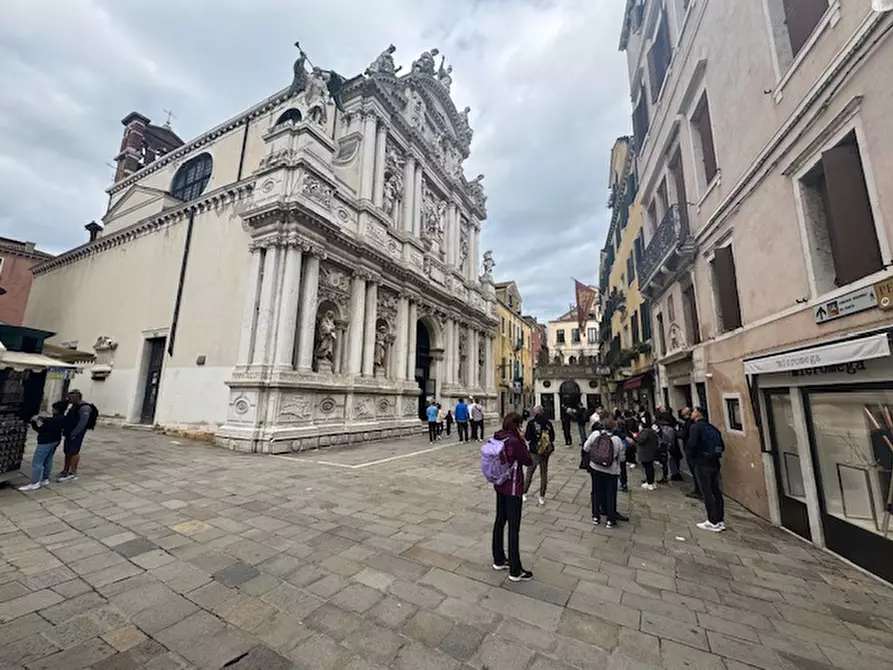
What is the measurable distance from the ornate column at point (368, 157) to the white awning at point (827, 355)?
542 inches

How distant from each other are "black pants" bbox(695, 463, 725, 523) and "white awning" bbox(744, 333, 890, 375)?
156cm

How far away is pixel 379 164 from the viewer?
52.6 feet

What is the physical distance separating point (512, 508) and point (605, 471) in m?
2.26

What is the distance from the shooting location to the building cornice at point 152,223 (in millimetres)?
14062

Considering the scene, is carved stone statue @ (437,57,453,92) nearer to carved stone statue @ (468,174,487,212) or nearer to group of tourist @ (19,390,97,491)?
carved stone statue @ (468,174,487,212)

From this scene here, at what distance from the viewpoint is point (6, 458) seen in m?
5.93

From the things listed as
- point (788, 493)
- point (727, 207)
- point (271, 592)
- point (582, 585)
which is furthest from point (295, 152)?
point (788, 493)

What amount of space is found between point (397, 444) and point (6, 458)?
8.98m

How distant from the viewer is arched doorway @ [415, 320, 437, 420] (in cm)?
1995

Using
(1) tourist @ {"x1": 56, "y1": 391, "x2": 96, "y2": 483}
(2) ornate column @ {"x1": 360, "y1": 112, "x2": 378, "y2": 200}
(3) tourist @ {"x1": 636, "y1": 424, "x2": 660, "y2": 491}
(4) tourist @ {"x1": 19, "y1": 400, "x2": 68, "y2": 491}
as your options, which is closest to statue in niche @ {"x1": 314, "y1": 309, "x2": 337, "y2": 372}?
(2) ornate column @ {"x1": 360, "y1": 112, "x2": 378, "y2": 200}

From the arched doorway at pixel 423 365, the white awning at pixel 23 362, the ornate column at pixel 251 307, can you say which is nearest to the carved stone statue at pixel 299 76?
the ornate column at pixel 251 307

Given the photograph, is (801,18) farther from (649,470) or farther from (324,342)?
(324,342)

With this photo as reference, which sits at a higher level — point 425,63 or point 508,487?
point 425,63

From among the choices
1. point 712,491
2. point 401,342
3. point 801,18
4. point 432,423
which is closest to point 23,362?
point 432,423
